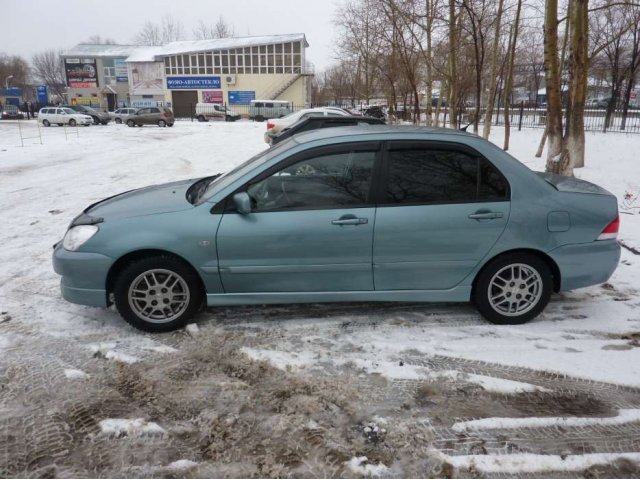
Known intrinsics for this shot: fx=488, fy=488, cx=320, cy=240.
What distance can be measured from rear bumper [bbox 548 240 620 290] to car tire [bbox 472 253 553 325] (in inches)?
5.1

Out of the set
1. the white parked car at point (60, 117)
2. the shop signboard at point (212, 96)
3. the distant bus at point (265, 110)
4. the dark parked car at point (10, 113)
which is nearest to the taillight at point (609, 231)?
the white parked car at point (60, 117)

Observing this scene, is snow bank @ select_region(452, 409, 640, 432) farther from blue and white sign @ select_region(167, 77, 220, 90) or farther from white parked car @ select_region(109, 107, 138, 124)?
blue and white sign @ select_region(167, 77, 220, 90)

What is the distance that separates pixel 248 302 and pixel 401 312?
1361 millimetres

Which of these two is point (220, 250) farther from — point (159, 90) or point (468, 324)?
point (159, 90)

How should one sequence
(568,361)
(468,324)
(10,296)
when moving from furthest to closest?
(10,296), (468,324), (568,361)

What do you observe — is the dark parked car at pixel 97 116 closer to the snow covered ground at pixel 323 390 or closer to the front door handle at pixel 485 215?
the snow covered ground at pixel 323 390

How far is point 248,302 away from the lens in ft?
13.1

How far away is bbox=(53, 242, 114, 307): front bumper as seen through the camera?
3.81 metres

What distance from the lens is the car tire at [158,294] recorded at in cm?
384

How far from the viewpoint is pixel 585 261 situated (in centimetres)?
401

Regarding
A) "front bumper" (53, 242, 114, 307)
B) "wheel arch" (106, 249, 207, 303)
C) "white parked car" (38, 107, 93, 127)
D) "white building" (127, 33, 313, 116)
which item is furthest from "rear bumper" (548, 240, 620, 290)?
"white building" (127, 33, 313, 116)

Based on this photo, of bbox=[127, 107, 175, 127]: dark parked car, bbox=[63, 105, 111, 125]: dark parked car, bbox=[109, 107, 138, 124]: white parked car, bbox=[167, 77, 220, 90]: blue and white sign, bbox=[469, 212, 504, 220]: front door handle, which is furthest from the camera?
bbox=[167, 77, 220, 90]: blue and white sign

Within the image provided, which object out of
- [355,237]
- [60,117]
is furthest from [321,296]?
[60,117]

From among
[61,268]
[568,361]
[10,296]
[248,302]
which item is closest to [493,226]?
[568,361]
